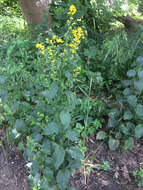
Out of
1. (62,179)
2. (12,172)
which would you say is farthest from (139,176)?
(12,172)

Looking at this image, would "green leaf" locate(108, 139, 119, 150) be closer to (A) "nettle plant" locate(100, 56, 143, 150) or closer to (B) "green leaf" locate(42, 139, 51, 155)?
(A) "nettle plant" locate(100, 56, 143, 150)

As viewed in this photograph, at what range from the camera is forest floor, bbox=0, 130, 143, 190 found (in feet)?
5.14

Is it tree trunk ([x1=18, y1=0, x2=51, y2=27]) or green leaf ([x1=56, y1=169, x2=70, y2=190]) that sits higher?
tree trunk ([x1=18, y1=0, x2=51, y2=27])

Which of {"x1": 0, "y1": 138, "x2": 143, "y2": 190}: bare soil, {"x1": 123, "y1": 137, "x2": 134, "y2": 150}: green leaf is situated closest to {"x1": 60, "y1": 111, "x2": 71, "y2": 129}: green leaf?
{"x1": 0, "y1": 138, "x2": 143, "y2": 190}: bare soil

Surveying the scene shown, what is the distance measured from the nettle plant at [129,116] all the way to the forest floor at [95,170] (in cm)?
11

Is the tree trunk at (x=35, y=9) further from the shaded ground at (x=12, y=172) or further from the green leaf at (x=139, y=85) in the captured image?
the shaded ground at (x=12, y=172)

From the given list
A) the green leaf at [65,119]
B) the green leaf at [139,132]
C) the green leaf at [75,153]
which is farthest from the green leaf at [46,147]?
the green leaf at [139,132]

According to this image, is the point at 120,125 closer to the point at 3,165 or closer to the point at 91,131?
the point at 91,131

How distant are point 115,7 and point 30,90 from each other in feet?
6.33

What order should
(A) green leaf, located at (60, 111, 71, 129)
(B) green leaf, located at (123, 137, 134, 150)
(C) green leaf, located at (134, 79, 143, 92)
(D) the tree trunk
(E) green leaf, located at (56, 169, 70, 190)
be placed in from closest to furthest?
(A) green leaf, located at (60, 111, 71, 129) < (E) green leaf, located at (56, 169, 70, 190) < (C) green leaf, located at (134, 79, 143, 92) < (B) green leaf, located at (123, 137, 134, 150) < (D) the tree trunk

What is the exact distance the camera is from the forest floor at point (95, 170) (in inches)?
61.7

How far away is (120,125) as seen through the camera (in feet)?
5.73

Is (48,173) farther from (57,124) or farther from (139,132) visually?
(139,132)

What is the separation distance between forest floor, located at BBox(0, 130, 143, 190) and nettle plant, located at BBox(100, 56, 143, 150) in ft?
0.36
